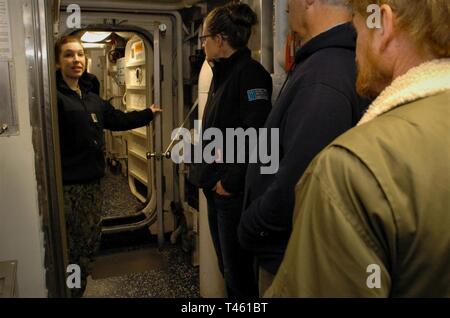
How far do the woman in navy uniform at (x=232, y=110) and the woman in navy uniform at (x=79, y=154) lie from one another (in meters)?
0.77

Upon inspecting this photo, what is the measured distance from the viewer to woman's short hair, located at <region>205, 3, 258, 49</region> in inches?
73.7

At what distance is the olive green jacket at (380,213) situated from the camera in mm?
572

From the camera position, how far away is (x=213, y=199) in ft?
6.41

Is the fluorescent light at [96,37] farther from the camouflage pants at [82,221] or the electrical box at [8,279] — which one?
the electrical box at [8,279]

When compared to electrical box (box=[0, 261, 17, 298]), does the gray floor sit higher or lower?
lower

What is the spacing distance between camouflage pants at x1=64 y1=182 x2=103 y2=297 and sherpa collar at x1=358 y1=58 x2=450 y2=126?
192 cm

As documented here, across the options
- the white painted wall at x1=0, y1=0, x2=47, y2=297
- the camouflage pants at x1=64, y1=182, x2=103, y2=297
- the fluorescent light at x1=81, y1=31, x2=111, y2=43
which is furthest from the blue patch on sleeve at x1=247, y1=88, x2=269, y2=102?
the fluorescent light at x1=81, y1=31, x2=111, y2=43

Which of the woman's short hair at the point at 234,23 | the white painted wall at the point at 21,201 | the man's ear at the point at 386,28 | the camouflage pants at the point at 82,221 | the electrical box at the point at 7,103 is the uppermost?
the woman's short hair at the point at 234,23

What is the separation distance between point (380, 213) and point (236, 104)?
1.27 metres

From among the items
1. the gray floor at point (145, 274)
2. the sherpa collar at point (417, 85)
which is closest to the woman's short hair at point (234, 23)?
the sherpa collar at point (417, 85)

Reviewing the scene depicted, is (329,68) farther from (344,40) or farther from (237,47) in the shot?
(237,47)

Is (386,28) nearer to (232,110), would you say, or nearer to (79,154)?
(232,110)
